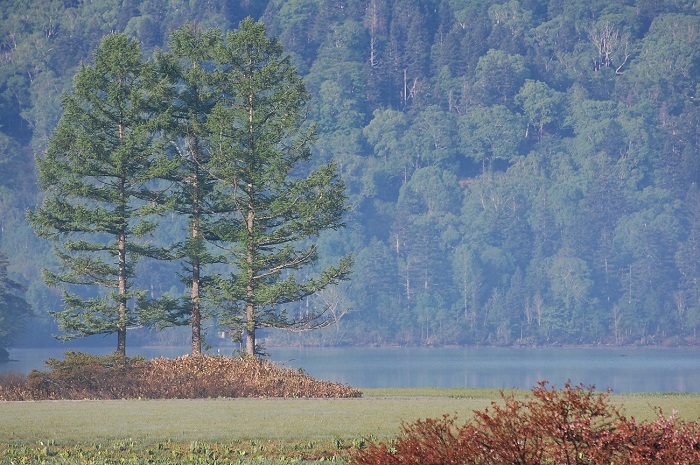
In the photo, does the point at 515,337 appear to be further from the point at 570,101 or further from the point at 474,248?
the point at 570,101

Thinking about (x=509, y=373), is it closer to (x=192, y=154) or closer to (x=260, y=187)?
(x=260, y=187)

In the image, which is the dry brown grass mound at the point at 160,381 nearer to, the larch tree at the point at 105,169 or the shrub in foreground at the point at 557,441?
the larch tree at the point at 105,169

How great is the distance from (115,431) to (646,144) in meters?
164

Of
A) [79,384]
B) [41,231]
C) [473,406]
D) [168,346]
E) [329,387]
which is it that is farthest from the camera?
[168,346]

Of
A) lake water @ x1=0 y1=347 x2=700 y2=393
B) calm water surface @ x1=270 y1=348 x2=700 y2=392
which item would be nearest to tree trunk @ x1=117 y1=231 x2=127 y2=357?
lake water @ x1=0 y1=347 x2=700 y2=393

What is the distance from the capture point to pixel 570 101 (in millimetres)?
193250

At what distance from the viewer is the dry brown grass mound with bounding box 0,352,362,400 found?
29375 mm

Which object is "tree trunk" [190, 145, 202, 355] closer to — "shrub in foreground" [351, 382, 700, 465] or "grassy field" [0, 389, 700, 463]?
"grassy field" [0, 389, 700, 463]

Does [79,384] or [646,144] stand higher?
[646,144]

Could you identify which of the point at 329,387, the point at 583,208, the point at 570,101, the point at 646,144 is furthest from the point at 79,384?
the point at 570,101

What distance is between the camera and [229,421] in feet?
72.0

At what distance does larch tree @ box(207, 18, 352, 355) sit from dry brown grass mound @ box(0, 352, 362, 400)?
23.5ft

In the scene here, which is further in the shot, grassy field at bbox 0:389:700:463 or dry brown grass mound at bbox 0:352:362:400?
dry brown grass mound at bbox 0:352:362:400

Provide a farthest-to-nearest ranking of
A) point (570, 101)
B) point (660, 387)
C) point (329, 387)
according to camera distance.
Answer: point (570, 101) → point (660, 387) → point (329, 387)
